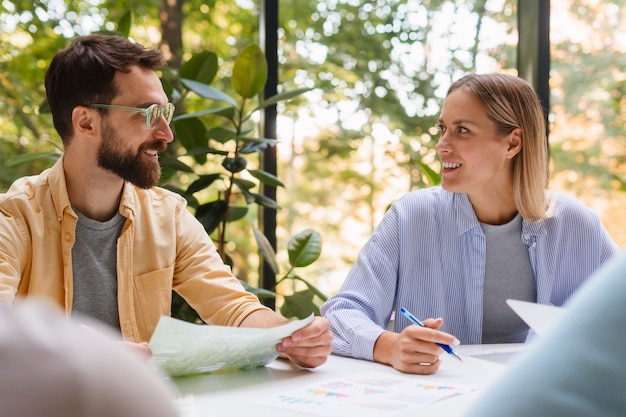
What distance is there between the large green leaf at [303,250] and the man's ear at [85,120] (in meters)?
0.91

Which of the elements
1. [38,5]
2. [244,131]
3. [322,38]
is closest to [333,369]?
[244,131]

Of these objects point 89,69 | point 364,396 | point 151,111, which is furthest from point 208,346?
point 89,69

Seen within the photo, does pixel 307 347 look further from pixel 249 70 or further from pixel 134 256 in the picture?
pixel 249 70

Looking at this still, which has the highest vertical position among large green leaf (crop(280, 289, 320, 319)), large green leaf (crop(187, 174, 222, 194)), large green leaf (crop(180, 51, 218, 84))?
large green leaf (crop(180, 51, 218, 84))

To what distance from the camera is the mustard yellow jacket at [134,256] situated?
1703 mm

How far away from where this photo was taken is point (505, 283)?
6.54 ft

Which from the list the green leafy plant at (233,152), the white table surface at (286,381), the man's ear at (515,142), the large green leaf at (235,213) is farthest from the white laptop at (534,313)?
the large green leaf at (235,213)

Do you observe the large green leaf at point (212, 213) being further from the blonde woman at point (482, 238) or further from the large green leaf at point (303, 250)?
the blonde woman at point (482, 238)

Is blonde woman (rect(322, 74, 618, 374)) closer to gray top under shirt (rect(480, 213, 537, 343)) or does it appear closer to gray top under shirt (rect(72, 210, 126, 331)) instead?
gray top under shirt (rect(480, 213, 537, 343))

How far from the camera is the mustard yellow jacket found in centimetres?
170

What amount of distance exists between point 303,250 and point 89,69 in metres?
1.03

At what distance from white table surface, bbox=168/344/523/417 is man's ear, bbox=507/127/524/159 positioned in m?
0.70

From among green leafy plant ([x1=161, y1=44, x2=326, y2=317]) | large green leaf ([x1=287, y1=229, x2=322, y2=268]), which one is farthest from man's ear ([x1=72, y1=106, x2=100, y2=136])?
large green leaf ([x1=287, y1=229, x2=322, y2=268])

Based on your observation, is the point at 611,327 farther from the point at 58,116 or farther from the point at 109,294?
the point at 58,116
